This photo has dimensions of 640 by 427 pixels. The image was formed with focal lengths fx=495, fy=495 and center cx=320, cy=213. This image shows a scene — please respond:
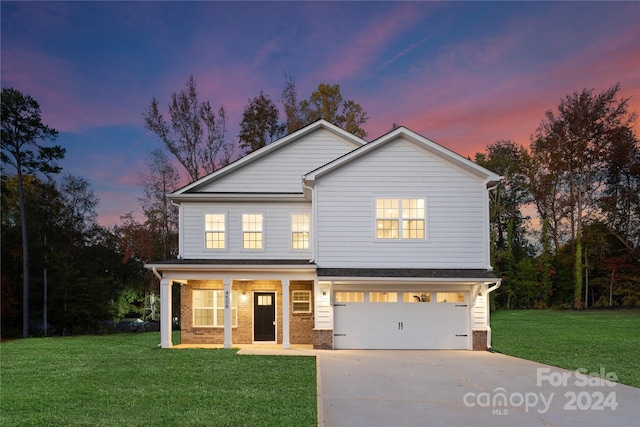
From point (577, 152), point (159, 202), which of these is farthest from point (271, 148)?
point (577, 152)

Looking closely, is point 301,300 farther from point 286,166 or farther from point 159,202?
point 159,202

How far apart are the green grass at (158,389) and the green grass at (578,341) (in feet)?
22.6

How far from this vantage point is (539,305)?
123 ft

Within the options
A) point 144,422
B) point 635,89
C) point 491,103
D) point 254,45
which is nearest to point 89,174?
point 254,45

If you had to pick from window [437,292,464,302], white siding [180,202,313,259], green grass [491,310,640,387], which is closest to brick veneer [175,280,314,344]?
white siding [180,202,313,259]

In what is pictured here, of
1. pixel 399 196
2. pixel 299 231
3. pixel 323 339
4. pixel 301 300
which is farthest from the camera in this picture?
pixel 301 300

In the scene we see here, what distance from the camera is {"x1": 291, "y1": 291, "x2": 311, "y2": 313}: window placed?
18188mm

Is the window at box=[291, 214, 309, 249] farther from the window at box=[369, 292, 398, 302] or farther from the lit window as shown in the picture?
the window at box=[369, 292, 398, 302]

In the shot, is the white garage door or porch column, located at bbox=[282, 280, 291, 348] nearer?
the white garage door

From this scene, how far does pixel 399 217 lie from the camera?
52.6 ft

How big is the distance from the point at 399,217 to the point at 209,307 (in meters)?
7.60

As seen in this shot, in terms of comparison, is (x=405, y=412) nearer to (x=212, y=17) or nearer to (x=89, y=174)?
(x=212, y=17)

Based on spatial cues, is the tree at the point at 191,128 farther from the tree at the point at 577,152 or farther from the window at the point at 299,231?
the tree at the point at 577,152

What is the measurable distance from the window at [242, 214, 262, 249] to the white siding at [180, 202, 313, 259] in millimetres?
147
